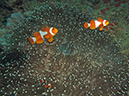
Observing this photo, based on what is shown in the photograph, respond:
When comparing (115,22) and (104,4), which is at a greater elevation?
(104,4)

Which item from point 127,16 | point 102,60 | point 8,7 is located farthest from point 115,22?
point 8,7

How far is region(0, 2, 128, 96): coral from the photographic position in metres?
1.73

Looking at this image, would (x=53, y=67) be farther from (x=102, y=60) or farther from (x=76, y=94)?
(x=102, y=60)

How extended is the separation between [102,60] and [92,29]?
2.26 feet

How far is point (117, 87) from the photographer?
6.01 feet

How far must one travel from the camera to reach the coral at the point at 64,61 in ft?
5.66

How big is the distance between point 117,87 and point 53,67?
1.15 meters

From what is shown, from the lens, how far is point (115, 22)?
2920mm

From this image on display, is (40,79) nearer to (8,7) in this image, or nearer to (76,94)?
(76,94)

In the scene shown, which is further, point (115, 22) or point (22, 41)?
point (115, 22)

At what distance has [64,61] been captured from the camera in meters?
1.92

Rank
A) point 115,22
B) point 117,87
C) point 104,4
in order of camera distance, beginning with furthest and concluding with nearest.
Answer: point 104,4, point 115,22, point 117,87

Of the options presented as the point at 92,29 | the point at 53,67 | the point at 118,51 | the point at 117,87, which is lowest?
the point at 117,87

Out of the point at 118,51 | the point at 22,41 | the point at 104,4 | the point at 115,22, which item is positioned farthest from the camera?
the point at 104,4
